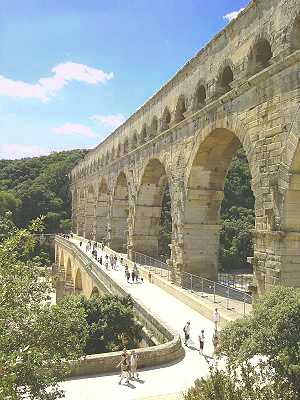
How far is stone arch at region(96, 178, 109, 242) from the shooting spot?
45.2m

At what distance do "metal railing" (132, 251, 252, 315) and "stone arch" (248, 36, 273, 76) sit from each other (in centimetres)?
757

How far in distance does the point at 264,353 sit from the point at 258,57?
1053 cm

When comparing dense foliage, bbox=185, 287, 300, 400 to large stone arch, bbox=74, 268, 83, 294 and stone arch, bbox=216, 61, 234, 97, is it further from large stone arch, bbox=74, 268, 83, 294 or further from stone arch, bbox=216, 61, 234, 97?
large stone arch, bbox=74, 268, 83, 294

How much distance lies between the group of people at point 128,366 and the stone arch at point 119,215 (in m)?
26.4

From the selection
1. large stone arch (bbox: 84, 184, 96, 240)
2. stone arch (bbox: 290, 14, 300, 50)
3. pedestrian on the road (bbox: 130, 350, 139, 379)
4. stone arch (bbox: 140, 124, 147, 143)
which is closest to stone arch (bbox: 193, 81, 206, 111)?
stone arch (bbox: 290, 14, 300, 50)

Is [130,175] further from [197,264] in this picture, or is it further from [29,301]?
[29,301]

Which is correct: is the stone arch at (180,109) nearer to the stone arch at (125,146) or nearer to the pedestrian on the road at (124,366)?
the stone arch at (125,146)

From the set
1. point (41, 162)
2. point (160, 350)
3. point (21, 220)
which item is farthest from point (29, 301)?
point (41, 162)

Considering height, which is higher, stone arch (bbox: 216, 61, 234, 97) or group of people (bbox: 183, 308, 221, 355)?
stone arch (bbox: 216, 61, 234, 97)

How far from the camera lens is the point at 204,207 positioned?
2080 centimetres

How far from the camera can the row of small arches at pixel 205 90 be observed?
14695mm

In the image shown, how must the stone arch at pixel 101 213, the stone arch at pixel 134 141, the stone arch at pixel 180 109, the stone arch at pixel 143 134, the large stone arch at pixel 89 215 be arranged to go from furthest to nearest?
the large stone arch at pixel 89 215 < the stone arch at pixel 101 213 < the stone arch at pixel 134 141 < the stone arch at pixel 143 134 < the stone arch at pixel 180 109

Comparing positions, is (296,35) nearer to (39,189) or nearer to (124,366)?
Answer: (124,366)

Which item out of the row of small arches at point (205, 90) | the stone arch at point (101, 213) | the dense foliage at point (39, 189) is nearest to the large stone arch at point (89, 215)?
the stone arch at point (101, 213)
